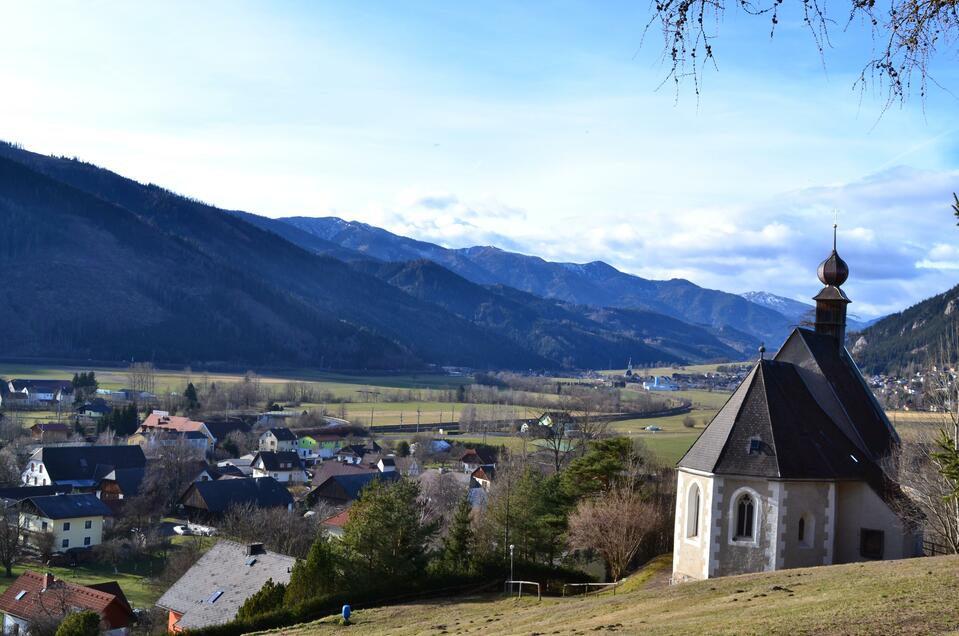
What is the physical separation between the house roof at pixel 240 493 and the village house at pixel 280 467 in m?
13.4

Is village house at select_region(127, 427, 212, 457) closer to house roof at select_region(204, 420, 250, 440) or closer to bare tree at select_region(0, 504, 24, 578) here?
house roof at select_region(204, 420, 250, 440)

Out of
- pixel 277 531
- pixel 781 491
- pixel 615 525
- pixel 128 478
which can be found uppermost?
pixel 781 491

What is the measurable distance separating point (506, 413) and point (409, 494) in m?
93.5

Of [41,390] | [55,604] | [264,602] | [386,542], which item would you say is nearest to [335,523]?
[55,604]

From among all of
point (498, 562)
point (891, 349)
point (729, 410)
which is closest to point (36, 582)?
point (498, 562)

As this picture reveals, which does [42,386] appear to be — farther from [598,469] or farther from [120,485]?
[598,469]

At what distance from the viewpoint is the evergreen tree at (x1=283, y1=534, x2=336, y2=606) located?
3030 centimetres

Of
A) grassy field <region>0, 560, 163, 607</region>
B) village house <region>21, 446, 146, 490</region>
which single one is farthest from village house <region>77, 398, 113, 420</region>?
grassy field <region>0, 560, 163, 607</region>

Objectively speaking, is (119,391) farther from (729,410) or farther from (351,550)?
(729,410)

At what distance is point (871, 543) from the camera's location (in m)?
28.0

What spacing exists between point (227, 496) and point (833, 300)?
1842 inches

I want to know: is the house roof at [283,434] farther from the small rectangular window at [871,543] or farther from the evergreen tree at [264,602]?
the small rectangular window at [871,543]

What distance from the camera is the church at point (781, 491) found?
26.9m

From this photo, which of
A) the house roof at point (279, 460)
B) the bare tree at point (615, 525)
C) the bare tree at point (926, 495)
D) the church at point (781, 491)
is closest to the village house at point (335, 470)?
the house roof at point (279, 460)
